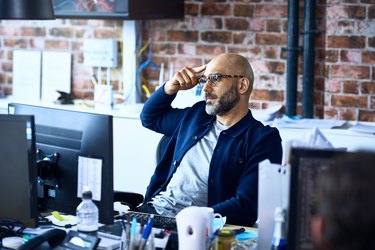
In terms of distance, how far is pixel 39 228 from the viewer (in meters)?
2.85

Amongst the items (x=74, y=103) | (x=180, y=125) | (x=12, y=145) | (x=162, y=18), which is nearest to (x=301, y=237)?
(x=12, y=145)

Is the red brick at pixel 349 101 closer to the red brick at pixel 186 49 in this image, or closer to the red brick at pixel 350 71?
the red brick at pixel 350 71

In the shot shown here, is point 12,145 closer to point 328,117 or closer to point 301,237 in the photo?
→ point 301,237

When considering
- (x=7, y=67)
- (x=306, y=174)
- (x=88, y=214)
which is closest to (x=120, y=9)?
(x=7, y=67)

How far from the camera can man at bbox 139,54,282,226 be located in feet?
10.5

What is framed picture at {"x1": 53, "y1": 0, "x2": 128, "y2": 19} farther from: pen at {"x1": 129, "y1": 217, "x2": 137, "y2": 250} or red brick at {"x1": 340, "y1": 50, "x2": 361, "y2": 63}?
pen at {"x1": 129, "y1": 217, "x2": 137, "y2": 250}

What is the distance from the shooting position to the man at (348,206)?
4.57 ft

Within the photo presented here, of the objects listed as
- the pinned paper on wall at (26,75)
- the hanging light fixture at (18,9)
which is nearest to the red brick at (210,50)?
the pinned paper on wall at (26,75)

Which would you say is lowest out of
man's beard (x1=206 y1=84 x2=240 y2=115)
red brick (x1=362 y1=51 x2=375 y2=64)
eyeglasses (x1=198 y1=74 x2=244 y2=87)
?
man's beard (x1=206 y1=84 x2=240 y2=115)

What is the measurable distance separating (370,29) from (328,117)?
569 mm

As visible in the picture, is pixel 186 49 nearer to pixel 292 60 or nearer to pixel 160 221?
pixel 292 60

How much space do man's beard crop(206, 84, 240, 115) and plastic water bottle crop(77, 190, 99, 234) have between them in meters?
0.93

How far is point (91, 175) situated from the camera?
8.65 feet

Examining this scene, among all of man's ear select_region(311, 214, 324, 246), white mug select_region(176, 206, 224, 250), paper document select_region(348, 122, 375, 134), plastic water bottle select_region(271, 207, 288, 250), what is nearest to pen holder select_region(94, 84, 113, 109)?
paper document select_region(348, 122, 375, 134)
